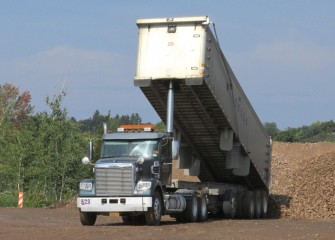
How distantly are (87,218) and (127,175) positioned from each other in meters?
1.83

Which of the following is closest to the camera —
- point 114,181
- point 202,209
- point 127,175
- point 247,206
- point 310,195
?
point 127,175

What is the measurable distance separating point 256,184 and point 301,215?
1.89 meters

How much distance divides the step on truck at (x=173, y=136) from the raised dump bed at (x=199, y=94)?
0.09 feet

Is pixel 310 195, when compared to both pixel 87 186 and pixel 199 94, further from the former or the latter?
pixel 87 186

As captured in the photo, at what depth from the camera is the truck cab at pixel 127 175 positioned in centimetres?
2188

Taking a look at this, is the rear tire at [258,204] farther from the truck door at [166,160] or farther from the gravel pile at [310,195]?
the truck door at [166,160]

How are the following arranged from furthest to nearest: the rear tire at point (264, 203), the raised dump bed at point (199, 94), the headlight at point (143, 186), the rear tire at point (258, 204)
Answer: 1. the rear tire at point (264, 203)
2. the rear tire at point (258, 204)
3. the raised dump bed at point (199, 94)
4. the headlight at point (143, 186)

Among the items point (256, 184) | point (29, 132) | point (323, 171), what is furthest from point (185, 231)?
point (29, 132)

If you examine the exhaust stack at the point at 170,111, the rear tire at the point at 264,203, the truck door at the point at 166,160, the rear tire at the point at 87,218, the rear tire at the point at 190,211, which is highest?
the exhaust stack at the point at 170,111

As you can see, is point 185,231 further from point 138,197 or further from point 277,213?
point 277,213

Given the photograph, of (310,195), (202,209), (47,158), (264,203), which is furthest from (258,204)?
(47,158)

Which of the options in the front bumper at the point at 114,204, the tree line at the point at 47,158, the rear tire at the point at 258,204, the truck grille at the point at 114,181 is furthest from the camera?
the tree line at the point at 47,158

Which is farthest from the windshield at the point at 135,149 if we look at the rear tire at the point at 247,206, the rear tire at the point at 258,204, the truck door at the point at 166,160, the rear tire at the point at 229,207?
the rear tire at the point at 258,204

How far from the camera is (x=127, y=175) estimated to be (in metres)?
22.0
